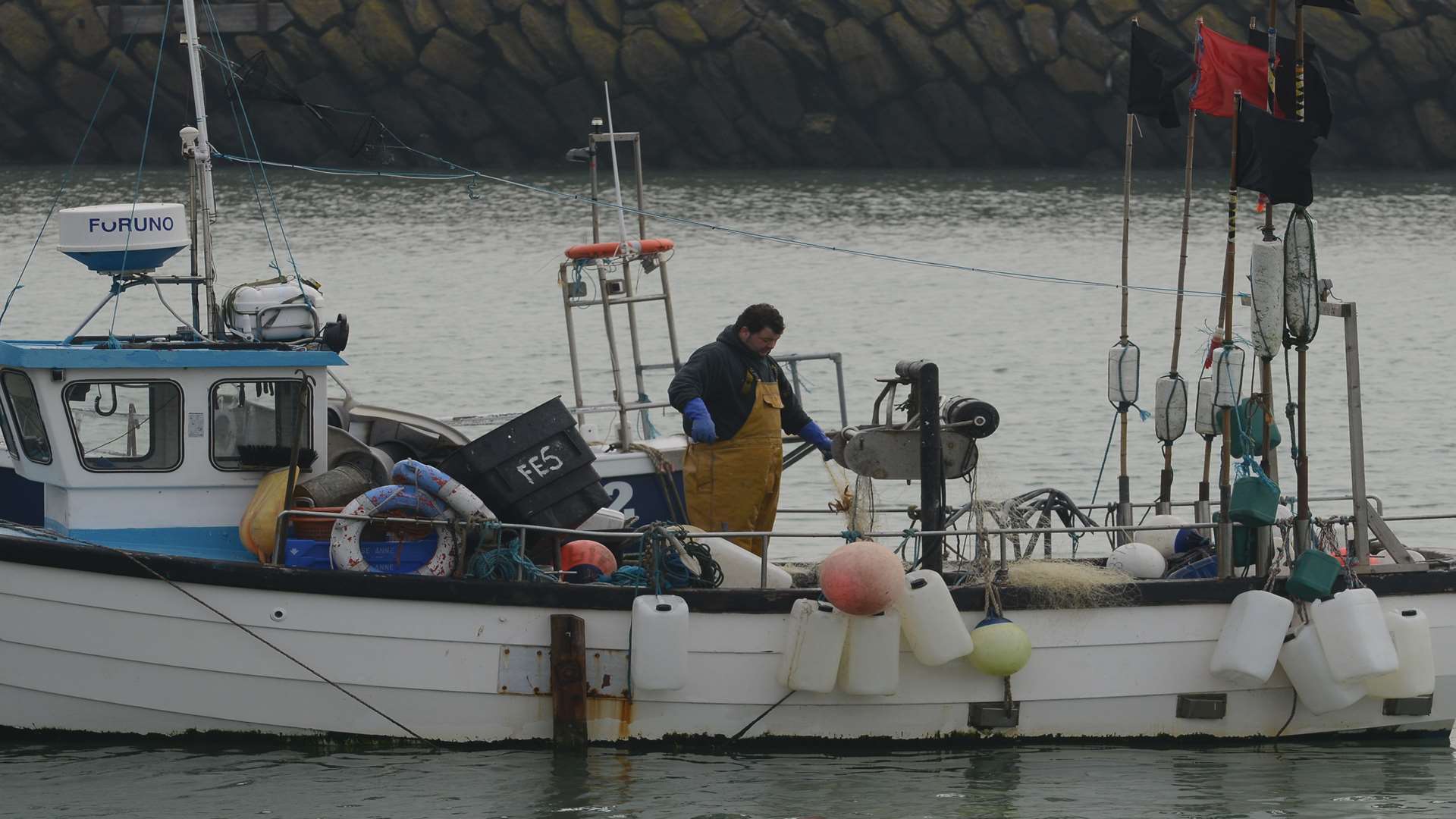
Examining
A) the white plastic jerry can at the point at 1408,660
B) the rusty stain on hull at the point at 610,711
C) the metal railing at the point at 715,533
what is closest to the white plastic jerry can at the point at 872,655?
the metal railing at the point at 715,533

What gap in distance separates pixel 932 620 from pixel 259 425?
3218 millimetres

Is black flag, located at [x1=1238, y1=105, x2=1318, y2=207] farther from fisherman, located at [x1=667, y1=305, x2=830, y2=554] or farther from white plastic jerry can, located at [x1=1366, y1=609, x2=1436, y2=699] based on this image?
fisherman, located at [x1=667, y1=305, x2=830, y2=554]

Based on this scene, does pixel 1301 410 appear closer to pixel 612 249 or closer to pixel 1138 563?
pixel 1138 563

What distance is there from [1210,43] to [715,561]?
3420 millimetres

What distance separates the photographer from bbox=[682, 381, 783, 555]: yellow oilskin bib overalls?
9.91m

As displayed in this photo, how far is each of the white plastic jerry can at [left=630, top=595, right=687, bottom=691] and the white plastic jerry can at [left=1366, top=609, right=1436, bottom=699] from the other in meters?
3.16

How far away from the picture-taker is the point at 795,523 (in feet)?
51.3

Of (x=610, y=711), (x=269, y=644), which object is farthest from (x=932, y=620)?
(x=269, y=644)

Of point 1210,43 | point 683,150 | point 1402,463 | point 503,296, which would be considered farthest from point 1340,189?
point 1210,43

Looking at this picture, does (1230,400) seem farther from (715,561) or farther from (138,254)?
(138,254)

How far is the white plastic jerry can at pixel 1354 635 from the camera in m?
9.09

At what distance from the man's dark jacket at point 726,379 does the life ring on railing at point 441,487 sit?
1.13 metres

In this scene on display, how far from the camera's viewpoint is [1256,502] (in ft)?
30.6

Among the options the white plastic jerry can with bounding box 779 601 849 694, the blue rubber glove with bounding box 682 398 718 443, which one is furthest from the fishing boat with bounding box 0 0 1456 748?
the blue rubber glove with bounding box 682 398 718 443
